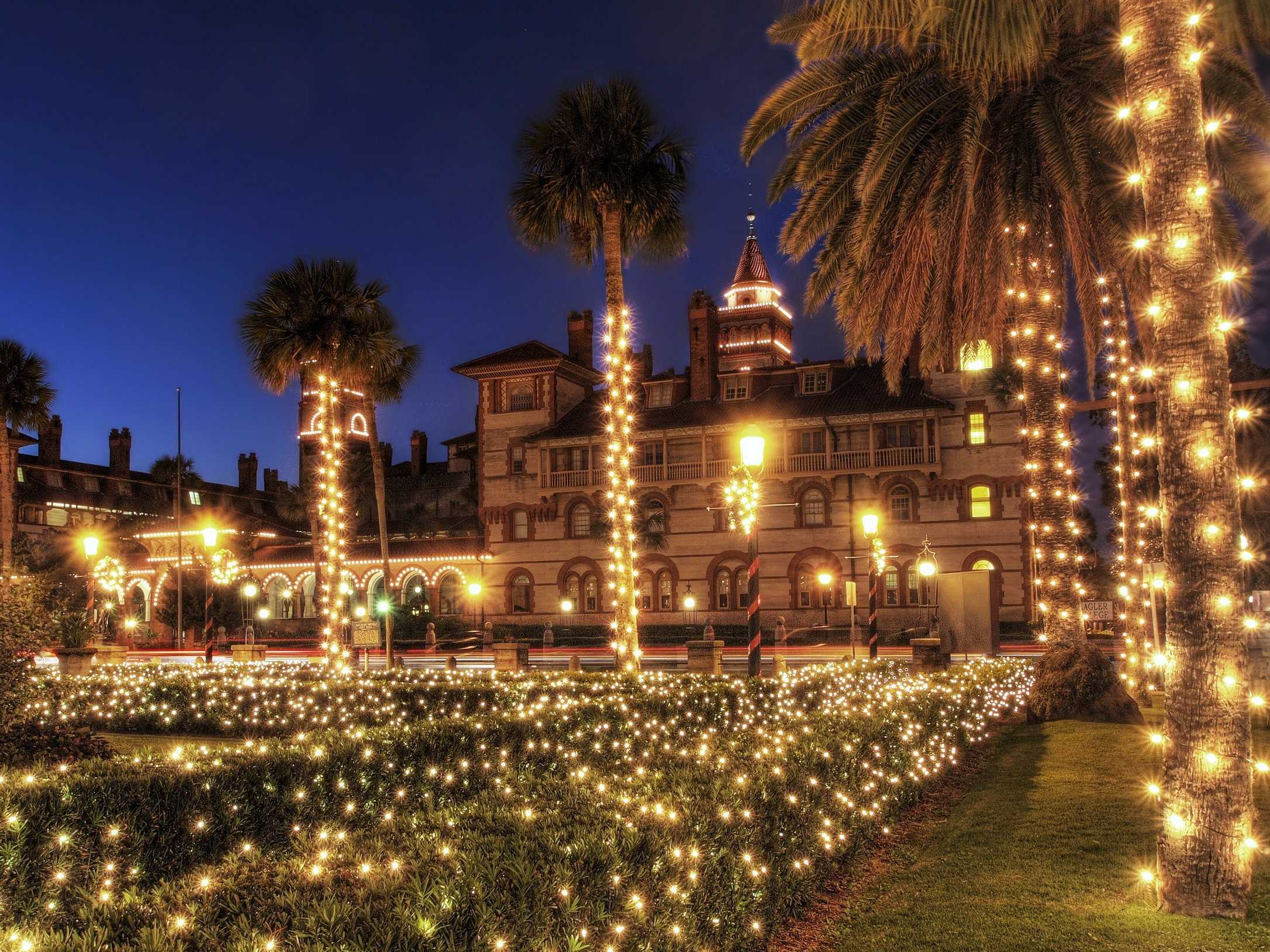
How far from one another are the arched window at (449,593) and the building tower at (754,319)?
2143 centimetres

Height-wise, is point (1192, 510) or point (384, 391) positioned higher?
point (384, 391)

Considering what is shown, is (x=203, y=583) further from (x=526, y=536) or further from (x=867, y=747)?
(x=867, y=747)

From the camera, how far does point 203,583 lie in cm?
5509

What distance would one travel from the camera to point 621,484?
20766 millimetres

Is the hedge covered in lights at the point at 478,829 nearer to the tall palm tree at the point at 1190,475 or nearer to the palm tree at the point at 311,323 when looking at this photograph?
the tall palm tree at the point at 1190,475

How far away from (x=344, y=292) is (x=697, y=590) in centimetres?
2705

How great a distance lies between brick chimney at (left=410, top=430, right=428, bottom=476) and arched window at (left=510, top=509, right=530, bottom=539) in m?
24.8

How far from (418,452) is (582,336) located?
2441 centimetres

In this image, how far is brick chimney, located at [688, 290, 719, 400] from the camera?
53938 mm

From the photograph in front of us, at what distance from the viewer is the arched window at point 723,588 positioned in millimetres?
50938

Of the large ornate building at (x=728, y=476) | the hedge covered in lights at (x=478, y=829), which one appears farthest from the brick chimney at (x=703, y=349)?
the hedge covered in lights at (x=478, y=829)

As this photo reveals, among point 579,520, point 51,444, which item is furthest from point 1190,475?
point 51,444

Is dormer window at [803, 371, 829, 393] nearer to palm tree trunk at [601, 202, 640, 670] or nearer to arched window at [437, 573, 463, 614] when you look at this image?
arched window at [437, 573, 463, 614]

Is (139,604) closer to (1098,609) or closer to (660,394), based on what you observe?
(660,394)
